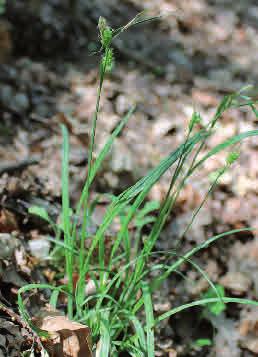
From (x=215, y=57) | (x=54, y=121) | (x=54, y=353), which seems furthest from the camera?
(x=215, y=57)

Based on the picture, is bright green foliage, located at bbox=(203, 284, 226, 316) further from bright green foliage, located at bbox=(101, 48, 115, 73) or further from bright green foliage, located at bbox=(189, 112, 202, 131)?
bright green foliage, located at bbox=(101, 48, 115, 73)

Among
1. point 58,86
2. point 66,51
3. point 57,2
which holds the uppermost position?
point 57,2

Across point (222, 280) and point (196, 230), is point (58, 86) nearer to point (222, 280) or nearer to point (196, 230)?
point (196, 230)

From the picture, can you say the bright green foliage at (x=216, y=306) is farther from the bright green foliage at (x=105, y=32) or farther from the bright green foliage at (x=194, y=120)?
the bright green foliage at (x=105, y=32)

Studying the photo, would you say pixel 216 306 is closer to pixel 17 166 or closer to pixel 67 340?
pixel 67 340

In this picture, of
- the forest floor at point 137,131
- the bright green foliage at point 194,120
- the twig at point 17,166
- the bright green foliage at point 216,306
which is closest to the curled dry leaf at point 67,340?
the forest floor at point 137,131

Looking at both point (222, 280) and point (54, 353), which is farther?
point (222, 280)

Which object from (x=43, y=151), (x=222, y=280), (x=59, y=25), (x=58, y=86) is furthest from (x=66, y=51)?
(x=222, y=280)

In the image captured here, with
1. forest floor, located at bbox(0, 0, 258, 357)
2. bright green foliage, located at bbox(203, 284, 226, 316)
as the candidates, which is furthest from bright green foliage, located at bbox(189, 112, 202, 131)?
bright green foliage, located at bbox(203, 284, 226, 316)
